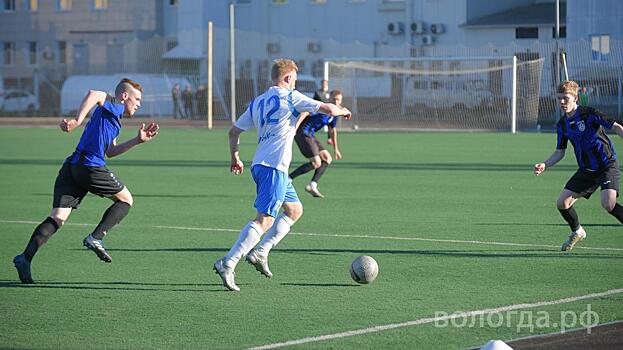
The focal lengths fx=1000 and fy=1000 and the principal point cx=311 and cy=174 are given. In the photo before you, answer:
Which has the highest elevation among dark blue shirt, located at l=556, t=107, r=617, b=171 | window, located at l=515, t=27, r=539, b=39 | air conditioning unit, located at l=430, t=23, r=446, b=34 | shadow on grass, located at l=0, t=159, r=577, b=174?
air conditioning unit, located at l=430, t=23, r=446, b=34

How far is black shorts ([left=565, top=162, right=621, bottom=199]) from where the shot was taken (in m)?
10.5

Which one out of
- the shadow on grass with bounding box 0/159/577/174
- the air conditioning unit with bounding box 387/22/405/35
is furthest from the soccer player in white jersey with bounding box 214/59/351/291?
the air conditioning unit with bounding box 387/22/405/35

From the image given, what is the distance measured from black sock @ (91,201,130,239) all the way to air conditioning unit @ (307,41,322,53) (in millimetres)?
47545

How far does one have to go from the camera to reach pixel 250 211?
14.5 m

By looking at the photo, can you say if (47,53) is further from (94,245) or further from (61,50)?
(94,245)

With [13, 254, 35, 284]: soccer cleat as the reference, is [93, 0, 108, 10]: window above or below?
above

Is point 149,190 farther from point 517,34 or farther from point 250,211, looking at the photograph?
point 517,34

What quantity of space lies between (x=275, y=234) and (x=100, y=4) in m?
62.0

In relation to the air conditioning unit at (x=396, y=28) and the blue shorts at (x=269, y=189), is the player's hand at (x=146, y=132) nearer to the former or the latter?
the blue shorts at (x=269, y=189)

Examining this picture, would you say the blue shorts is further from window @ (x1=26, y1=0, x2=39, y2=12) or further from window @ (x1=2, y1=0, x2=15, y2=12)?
window @ (x1=2, y1=0, x2=15, y2=12)

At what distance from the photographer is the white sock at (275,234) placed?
8.91m

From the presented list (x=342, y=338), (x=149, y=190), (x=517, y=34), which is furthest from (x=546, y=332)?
(x=517, y=34)

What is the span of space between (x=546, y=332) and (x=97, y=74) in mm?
43440

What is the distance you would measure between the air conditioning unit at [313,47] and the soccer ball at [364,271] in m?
48.4
